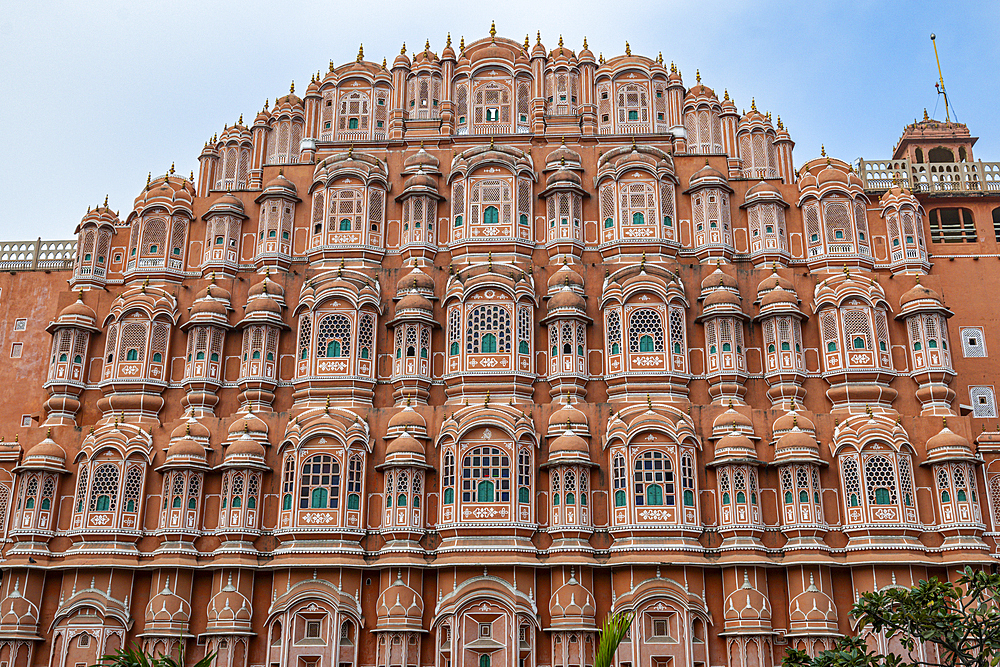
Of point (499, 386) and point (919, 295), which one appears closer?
point (499, 386)

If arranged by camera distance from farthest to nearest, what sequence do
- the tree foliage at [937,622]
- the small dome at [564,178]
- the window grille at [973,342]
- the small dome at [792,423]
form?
the window grille at [973,342] < the small dome at [564,178] < the small dome at [792,423] < the tree foliage at [937,622]

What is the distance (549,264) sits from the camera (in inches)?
1455

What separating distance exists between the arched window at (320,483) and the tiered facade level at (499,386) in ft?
0.38

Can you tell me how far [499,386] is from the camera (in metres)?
34.2

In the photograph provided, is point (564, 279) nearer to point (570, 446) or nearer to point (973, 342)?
point (570, 446)

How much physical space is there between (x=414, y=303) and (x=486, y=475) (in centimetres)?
677

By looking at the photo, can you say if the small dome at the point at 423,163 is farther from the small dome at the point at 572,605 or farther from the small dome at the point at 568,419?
the small dome at the point at 572,605

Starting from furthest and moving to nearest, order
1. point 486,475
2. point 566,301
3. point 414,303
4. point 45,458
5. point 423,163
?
point 423,163 < point 414,303 < point 566,301 < point 45,458 < point 486,475

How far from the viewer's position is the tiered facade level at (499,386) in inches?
1222

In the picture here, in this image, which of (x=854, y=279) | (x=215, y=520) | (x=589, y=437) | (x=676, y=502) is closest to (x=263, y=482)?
(x=215, y=520)

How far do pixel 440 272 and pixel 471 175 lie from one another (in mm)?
3975

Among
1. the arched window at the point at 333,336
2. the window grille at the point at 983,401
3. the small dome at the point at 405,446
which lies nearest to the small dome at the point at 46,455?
the arched window at the point at 333,336

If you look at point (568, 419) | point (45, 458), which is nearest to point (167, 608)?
point (45, 458)

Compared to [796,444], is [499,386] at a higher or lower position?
higher
